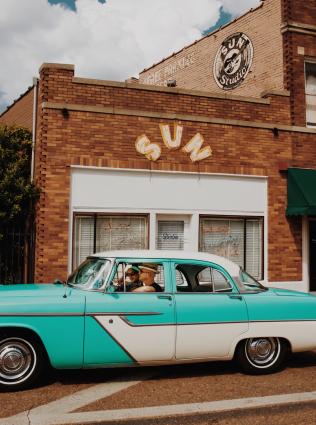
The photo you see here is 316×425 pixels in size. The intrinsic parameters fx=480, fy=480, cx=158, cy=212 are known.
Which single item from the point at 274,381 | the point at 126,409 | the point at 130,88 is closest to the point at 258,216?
the point at 130,88

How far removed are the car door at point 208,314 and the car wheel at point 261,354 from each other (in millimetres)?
203

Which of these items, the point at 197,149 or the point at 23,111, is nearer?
the point at 197,149

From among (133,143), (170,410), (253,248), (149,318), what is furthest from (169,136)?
(170,410)

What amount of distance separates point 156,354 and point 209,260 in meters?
1.37

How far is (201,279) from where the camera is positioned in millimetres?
6285

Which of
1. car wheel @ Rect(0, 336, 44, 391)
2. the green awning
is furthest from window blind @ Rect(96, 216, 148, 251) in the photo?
car wheel @ Rect(0, 336, 44, 391)

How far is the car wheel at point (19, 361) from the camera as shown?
209 inches

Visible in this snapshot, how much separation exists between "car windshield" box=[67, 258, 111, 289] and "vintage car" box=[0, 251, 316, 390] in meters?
0.01

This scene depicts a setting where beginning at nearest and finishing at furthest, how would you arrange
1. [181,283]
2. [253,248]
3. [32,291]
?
[32,291] → [181,283] → [253,248]

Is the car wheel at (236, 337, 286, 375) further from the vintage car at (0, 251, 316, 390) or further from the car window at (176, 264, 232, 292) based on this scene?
the car window at (176, 264, 232, 292)

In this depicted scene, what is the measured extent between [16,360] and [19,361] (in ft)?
0.12

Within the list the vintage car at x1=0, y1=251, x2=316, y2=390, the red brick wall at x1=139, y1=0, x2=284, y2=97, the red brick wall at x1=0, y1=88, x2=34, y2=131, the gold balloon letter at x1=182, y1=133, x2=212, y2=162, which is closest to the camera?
the vintage car at x1=0, y1=251, x2=316, y2=390

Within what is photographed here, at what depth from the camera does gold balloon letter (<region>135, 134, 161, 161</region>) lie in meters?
10.6

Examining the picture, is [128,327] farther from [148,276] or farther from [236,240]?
[236,240]
